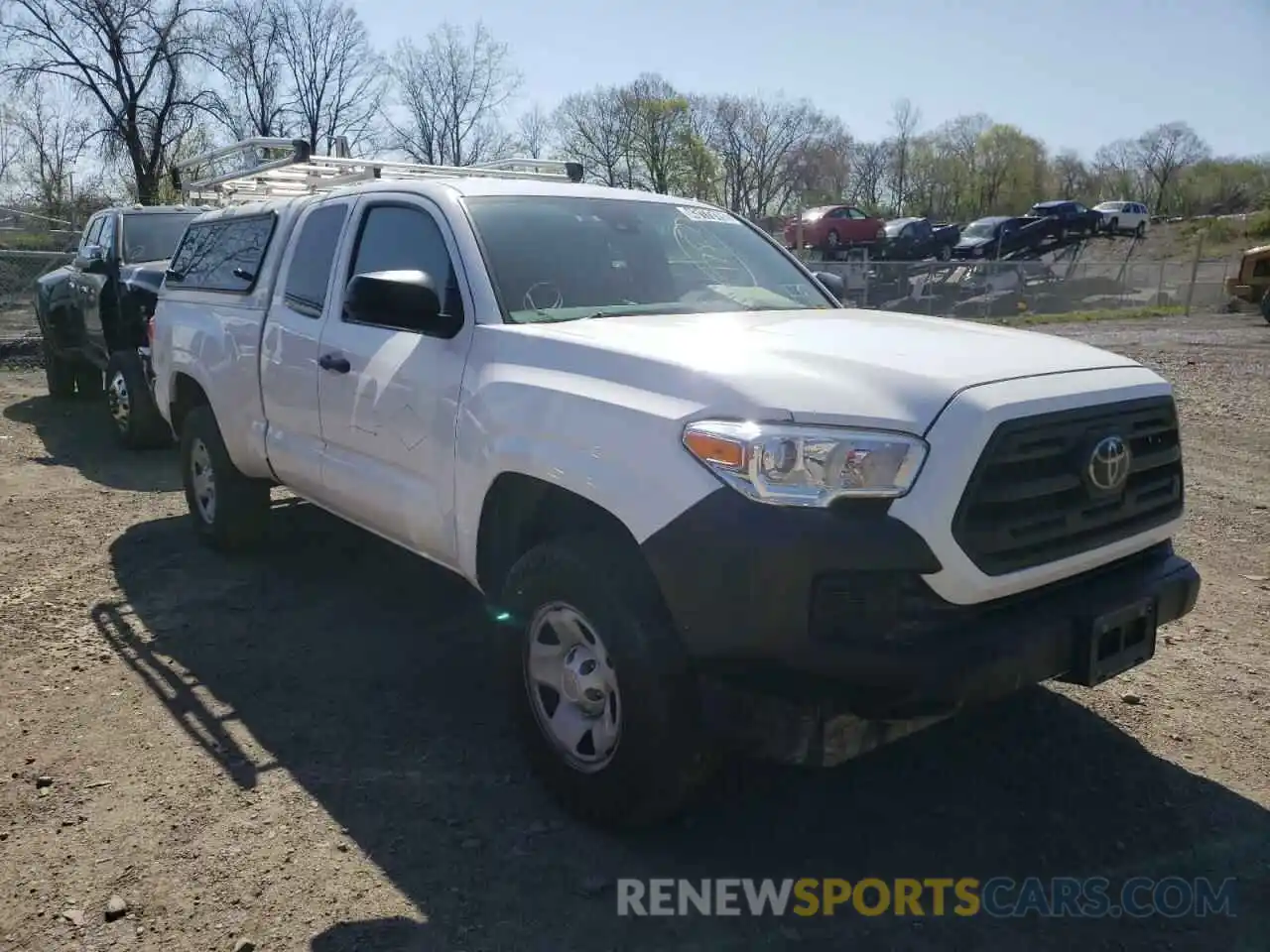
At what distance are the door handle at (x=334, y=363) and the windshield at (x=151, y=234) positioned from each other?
20.1ft

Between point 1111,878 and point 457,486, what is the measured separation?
2.36 metres

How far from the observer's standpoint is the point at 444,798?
3.34 meters

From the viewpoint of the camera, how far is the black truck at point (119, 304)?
8625 mm

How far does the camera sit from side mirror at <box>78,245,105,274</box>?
931cm

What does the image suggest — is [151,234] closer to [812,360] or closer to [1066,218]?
[812,360]

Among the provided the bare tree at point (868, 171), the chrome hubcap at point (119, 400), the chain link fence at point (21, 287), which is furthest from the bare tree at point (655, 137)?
the chrome hubcap at point (119, 400)

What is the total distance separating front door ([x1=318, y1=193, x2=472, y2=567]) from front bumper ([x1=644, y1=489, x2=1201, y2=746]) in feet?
4.25

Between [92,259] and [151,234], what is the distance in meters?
0.58

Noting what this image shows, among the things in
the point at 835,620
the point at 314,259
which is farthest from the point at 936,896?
the point at 314,259

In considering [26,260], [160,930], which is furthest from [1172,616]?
[26,260]

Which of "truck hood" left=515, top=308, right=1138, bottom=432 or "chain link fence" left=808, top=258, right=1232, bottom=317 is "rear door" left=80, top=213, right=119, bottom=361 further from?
"chain link fence" left=808, top=258, right=1232, bottom=317

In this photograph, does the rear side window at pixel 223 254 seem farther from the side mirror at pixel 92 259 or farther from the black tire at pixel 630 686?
the side mirror at pixel 92 259

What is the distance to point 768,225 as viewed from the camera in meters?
47.7

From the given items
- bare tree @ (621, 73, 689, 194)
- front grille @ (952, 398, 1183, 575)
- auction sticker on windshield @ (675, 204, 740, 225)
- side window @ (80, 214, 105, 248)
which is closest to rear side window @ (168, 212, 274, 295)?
auction sticker on windshield @ (675, 204, 740, 225)
